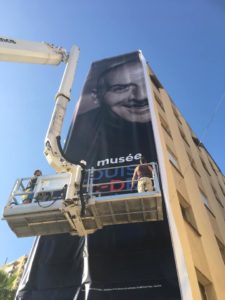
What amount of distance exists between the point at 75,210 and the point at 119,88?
10.2 metres

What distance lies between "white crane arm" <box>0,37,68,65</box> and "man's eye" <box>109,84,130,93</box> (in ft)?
12.8

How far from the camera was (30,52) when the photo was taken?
11.7 metres

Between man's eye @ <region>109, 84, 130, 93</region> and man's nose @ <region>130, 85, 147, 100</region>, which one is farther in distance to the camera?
man's eye @ <region>109, 84, 130, 93</region>

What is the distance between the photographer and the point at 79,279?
8648 mm

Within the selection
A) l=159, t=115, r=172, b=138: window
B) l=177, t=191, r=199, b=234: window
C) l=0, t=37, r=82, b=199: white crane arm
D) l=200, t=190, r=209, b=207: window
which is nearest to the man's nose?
l=159, t=115, r=172, b=138: window

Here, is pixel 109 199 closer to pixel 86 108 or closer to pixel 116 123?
pixel 116 123

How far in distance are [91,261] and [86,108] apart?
8158 mm

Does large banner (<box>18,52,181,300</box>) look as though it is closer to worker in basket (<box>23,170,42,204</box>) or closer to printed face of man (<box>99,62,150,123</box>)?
printed face of man (<box>99,62,150,123</box>)

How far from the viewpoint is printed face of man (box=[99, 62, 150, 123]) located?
565 inches

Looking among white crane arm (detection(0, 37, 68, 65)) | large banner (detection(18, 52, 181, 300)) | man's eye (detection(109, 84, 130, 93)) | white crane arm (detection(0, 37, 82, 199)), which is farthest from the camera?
man's eye (detection(109, 84, 130, 93))

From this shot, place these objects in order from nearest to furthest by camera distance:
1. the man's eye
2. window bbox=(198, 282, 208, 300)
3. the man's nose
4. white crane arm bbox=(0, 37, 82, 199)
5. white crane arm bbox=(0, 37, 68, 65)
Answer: white crane arm bbox=(0, 37, 82, 199)
window bbox=(198, 282, 208, 300)
white crane arm bbox=(0, 37, 68, 65)
the man's nose
the man's eye

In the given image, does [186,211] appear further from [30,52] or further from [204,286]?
[30,52]

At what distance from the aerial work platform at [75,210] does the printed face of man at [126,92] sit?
6.37 metres

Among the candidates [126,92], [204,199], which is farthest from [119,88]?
[204,199]
